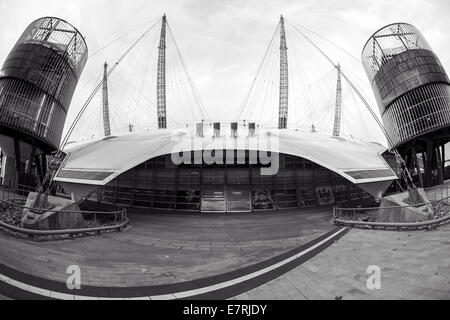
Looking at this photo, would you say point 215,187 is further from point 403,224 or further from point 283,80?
point 283,80

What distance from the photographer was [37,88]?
29312mm

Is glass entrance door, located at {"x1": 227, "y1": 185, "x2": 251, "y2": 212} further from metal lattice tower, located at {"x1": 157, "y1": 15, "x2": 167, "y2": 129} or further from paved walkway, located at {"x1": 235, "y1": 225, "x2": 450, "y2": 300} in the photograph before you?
A: metal lattice tower, located at {"x1": 157, "y1": 15, "x2": 167, "y2": 129}

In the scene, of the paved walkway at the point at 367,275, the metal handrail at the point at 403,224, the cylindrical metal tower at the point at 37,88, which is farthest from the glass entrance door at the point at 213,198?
the cylindrical metal tower at the point at 37,88

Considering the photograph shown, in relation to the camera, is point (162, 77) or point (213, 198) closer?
point (213, 198)

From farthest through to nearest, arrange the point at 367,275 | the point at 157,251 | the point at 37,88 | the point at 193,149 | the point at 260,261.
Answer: the point at 37,88 < the point at 193,149 < the point at 157,251 < the point at 260,261 < the point at 367,275

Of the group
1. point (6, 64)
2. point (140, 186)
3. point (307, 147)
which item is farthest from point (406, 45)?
point (6, 64)

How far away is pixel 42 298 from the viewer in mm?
4965

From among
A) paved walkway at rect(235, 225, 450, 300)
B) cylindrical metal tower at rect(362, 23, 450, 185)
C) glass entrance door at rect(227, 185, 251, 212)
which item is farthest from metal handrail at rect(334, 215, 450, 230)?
cylindrical metal tower at rect(362, 23, 450, 185)

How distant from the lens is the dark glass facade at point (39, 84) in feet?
91.0

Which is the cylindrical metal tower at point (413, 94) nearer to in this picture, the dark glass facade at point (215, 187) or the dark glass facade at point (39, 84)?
the dark glass facade at point (215, 187)

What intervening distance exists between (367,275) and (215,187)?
1720 centimetres

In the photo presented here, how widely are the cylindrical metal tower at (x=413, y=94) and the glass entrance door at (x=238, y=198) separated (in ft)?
80.1

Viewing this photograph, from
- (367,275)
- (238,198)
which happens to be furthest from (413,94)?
(367,275)
